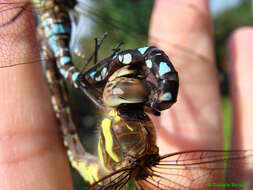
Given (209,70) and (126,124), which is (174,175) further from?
(209,70)

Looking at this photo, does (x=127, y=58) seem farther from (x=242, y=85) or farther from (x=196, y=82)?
(x=242, y=85)

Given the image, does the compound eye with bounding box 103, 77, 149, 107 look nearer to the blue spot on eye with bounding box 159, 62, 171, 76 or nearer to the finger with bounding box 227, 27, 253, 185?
the blue spot on eye with bounding box 159, 62, 171, 76

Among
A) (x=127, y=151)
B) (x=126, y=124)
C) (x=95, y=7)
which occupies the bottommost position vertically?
(x=127, y=151)

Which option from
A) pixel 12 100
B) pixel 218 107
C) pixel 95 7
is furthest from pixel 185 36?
pixel 12 100

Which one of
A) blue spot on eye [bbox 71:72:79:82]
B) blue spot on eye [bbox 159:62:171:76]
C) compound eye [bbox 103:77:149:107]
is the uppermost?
blue spot on eye [bbox 71:72:79:82]

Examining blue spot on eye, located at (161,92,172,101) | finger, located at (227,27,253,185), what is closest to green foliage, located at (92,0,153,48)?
blue spot on eye, located at (161,92,172,101)

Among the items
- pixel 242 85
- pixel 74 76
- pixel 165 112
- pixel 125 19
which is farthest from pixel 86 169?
pixel 242 85

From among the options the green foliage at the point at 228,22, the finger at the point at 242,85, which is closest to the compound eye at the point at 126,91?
the finger at the point at 242,85
